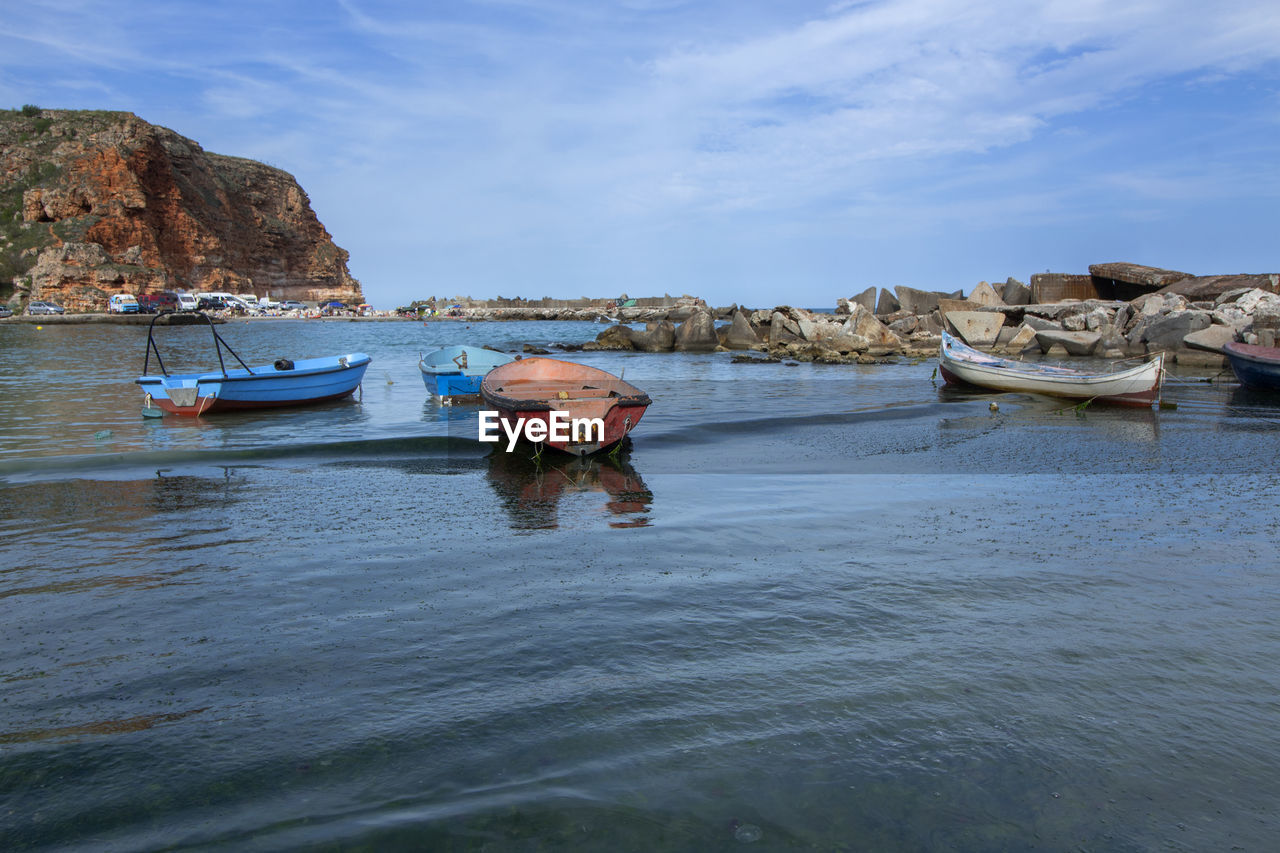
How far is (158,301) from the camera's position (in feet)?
249

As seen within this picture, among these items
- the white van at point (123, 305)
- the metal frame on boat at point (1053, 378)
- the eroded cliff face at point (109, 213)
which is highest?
the eroded cliff face at point (109, 213)

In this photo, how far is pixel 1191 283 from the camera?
111 ft

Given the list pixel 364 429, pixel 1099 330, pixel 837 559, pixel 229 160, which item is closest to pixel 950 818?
pixel 837 559

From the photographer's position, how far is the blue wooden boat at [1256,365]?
62.4 ft

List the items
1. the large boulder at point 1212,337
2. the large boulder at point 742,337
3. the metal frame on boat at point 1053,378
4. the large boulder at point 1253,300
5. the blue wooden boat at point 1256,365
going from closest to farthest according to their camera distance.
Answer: the metal frame on boat at point 1053,378, the blue wooden boat at point 1256,365, the large boulder at point 1212,337, the large boulder at point 1253,300, the large boulder at point 742,337

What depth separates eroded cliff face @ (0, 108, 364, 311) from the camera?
74.1 meters

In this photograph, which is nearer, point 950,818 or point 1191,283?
point 950,818

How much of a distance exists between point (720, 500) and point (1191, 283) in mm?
33629

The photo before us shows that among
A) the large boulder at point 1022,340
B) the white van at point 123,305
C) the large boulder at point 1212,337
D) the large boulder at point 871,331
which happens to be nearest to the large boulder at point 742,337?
the large boulder at point 871,331

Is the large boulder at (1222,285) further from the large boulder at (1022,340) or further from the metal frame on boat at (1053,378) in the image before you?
the metal frame on boat at (1053,378)

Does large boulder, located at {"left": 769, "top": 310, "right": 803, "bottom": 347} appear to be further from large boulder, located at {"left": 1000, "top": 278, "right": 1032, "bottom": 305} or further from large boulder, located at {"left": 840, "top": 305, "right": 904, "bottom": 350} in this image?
Answer: large boulder, located at {"left": 1000, "top": 278, "right": 1032, "bottom": 305}

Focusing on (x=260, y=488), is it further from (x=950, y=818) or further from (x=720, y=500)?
(x=950, y=818)

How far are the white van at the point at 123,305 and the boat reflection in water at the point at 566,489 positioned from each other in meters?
72.1

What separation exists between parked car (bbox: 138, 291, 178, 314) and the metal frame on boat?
71310 mm
